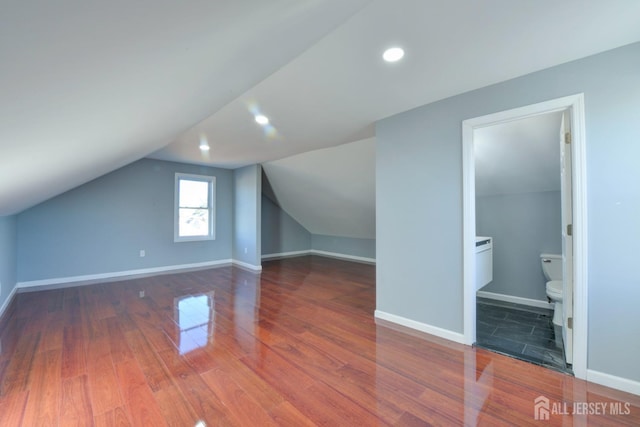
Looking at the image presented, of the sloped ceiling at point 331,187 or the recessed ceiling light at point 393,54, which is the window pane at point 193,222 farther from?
the recessed ceiling light at point 393,54

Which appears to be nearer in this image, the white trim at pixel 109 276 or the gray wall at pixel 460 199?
the gray wall at pixel 460 199

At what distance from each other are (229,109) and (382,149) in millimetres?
1668

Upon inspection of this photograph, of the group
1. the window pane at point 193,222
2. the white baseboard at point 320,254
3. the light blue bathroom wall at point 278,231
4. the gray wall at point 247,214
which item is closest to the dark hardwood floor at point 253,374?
the gray wall at point 247,214

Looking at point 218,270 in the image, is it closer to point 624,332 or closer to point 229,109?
point 229,109

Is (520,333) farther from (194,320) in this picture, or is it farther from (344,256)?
(344,256)

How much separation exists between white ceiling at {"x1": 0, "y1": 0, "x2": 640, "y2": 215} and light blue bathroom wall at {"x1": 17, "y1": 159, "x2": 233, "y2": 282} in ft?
8.72

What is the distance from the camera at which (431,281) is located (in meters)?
2.67

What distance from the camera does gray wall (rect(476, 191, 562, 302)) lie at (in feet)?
11.0

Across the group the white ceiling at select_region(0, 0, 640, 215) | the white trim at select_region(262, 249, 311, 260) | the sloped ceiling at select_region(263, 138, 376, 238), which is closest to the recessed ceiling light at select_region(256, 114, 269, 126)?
the white ceiling at select_region(0, 0, 640, 215)

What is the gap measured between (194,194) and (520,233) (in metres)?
5.81

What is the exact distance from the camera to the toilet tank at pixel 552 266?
10.5 ft

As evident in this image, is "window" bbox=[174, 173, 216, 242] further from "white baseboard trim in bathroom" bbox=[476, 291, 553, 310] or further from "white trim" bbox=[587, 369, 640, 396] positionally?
"white trim" bbox=[587, 369, 640, 396]

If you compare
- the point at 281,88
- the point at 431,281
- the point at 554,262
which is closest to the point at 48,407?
the point at 281,88

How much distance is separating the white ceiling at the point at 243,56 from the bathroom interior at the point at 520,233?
1.18m
